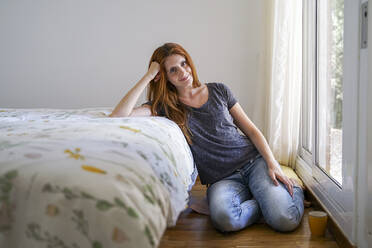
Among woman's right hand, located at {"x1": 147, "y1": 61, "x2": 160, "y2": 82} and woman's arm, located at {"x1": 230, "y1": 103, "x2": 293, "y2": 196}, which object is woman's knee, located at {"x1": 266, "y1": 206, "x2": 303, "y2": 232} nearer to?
woman's arm, located at {"x1": 230, "y1": 103, "x2": 293, "y2": 196}

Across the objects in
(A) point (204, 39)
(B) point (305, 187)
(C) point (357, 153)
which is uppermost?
(A) point (204, 39)

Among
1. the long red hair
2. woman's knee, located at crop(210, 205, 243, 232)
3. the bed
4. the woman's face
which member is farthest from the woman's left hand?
the bed

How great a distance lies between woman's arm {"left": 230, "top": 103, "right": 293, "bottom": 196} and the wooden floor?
220 millimetres

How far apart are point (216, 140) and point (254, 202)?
350 mm

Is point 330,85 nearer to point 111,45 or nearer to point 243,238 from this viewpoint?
point 243,238

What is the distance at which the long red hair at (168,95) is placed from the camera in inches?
73.2

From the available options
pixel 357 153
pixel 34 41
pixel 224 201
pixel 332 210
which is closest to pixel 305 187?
pixel 332 210

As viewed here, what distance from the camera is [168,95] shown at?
1.93m

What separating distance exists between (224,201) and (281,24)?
4.25 feet

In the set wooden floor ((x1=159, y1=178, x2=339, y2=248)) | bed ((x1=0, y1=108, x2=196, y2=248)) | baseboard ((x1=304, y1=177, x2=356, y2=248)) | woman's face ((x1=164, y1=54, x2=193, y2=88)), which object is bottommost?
wooden floor ((x1=159, y1=178, x2=339, y2=248))

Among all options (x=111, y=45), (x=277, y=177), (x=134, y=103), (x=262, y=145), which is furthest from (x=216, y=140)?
(x=111, y=45)

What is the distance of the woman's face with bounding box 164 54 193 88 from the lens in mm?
1858

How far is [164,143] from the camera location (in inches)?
45.4

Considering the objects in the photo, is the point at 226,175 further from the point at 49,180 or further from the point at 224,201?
the point at 49,180
